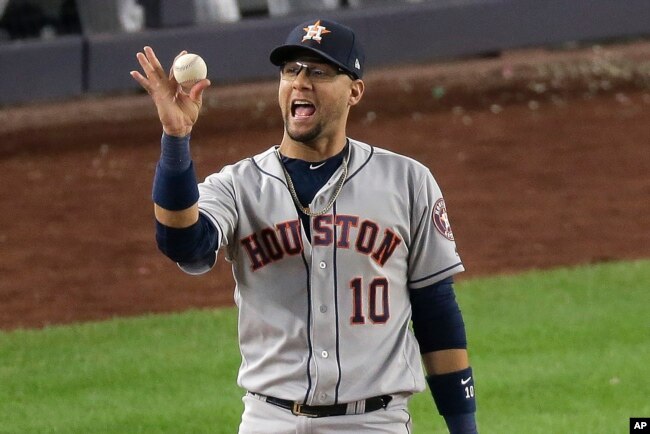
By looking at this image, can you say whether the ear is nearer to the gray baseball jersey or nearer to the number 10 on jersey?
the gray baseball jersey

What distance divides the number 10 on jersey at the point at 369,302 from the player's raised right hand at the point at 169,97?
0.61 metres

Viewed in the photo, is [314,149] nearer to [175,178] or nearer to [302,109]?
[302,109]

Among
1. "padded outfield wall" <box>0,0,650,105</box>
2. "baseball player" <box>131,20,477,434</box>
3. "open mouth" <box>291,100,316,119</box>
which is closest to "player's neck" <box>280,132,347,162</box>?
"baseball player" <box>131,20,477,434</box>

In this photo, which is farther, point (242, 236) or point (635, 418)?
point (635, 418)

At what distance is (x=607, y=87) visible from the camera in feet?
48.5

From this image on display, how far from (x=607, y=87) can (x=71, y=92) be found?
556 centimetres

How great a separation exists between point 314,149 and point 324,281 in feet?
1.15

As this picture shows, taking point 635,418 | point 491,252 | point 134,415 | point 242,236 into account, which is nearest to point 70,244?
point 491,252

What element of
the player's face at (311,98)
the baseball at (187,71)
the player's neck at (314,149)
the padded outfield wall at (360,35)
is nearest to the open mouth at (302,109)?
the player's face at (311,98)

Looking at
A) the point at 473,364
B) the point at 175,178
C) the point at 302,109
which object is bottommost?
the point at 473,364

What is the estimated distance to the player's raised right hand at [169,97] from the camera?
10.6 ft

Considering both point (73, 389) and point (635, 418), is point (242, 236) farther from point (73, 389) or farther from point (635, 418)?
point (73, 389)

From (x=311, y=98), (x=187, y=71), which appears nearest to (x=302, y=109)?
(x=311, y=98)

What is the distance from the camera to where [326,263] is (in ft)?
11.5
